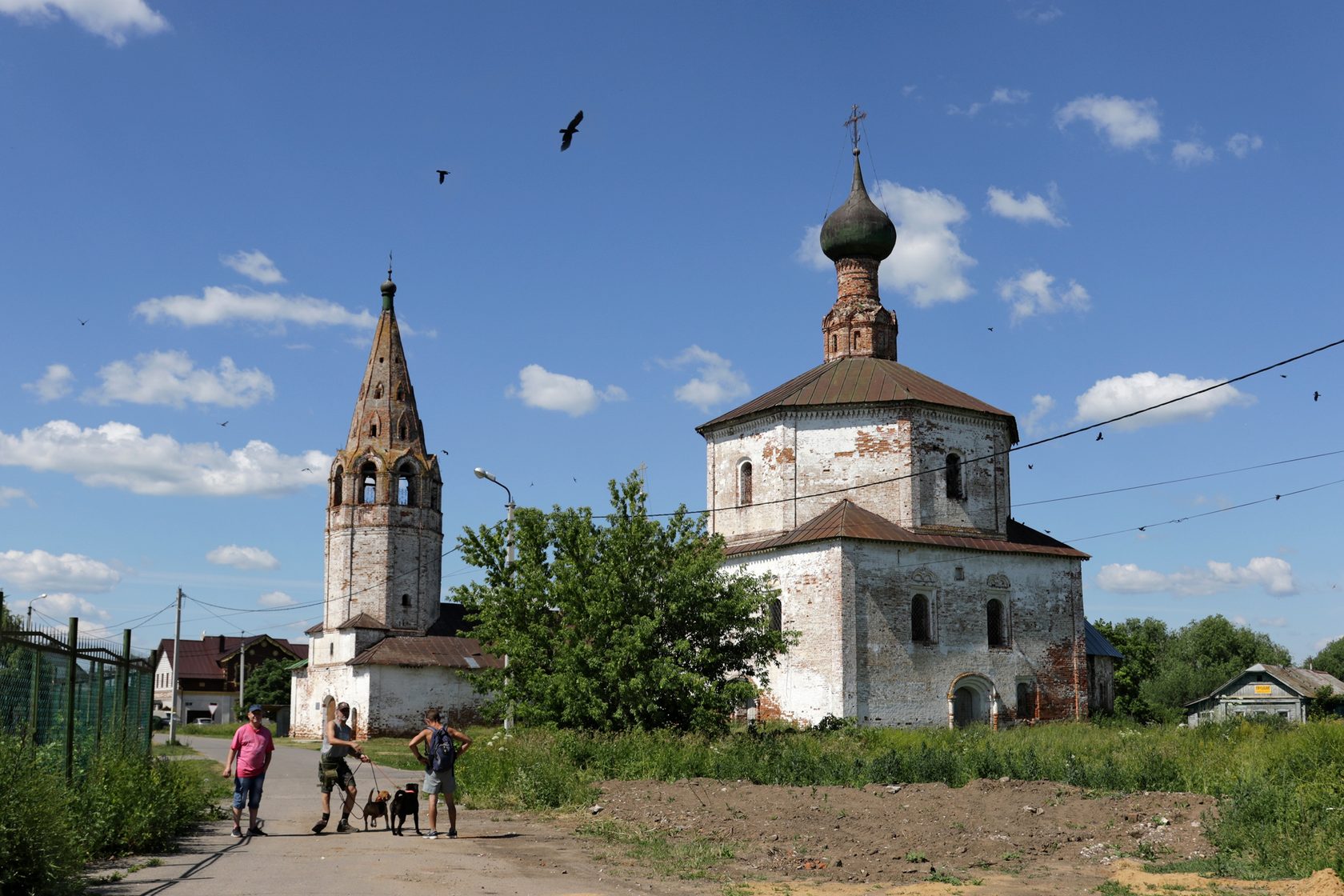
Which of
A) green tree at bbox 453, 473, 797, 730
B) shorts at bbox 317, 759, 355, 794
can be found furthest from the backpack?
green tree at bbox 453, 473, 797, 730

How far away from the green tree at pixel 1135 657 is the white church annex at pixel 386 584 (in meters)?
29.3

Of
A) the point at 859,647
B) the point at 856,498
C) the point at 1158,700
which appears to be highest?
the point at 856,498

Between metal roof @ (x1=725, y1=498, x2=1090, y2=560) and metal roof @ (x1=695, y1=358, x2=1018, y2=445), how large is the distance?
3.13m

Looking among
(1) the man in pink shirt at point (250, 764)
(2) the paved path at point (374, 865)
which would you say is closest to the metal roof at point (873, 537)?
(2) the paved path at point (374, 865)

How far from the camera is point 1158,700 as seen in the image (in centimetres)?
7025

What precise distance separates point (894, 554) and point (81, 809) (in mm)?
24447

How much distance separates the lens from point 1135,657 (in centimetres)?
7656

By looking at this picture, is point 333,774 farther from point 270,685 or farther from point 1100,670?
point 270,685

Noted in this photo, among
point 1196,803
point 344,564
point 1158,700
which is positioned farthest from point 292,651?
point 1196,803

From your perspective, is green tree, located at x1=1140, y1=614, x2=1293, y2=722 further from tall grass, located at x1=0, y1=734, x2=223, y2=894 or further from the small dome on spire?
tall grass, located at x1=0, y1=734, x2=223, y2=894

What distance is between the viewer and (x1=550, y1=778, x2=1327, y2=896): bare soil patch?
1093cm

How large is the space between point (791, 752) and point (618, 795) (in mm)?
3091

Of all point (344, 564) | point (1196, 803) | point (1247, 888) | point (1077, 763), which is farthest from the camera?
point (344, 564)

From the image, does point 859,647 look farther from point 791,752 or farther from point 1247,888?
point 1247,888
